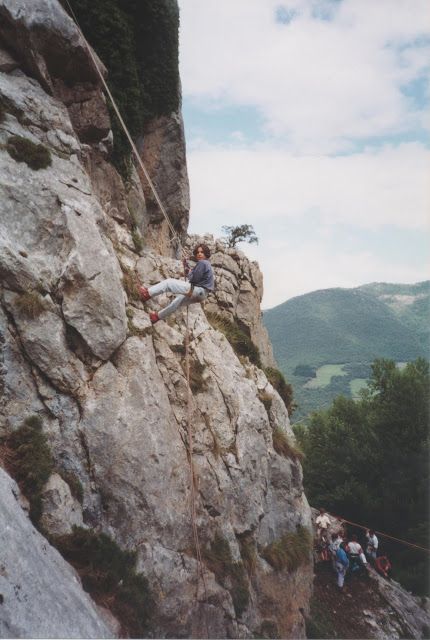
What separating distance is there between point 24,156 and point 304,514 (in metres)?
14.7

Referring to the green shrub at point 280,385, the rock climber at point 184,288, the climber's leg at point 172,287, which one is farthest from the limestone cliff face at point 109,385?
the green shrub at point 280,385

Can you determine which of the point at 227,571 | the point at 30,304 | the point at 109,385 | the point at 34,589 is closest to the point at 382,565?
the point at 227,571

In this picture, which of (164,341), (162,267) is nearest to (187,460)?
(164,341)

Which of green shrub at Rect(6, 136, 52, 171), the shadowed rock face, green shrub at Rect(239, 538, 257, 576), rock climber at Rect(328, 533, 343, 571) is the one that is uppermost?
green shrub at Rect(6, 136, 52, 171)

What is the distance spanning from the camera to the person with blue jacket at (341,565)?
58.6ft

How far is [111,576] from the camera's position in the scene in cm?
669

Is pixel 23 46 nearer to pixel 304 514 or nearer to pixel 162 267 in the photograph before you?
pixel 162 267

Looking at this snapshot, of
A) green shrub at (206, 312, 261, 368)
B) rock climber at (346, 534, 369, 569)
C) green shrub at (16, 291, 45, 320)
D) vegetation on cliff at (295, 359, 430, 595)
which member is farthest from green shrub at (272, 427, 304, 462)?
vegetation on cliff at (295, 359, 430, 595)

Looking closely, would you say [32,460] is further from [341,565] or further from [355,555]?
[355,555]

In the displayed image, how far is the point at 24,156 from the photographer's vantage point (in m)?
8.75

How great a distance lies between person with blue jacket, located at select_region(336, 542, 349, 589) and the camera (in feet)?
58.6

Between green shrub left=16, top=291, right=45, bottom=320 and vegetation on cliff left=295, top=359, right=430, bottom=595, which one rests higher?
green shrub left=16, top=291, right=45, bottom=320

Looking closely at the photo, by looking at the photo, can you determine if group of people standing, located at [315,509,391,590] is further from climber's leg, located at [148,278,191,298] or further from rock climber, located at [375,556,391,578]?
climber's leg, located at [148,278,191,298]

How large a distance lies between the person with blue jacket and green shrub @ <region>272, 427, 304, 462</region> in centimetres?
670
